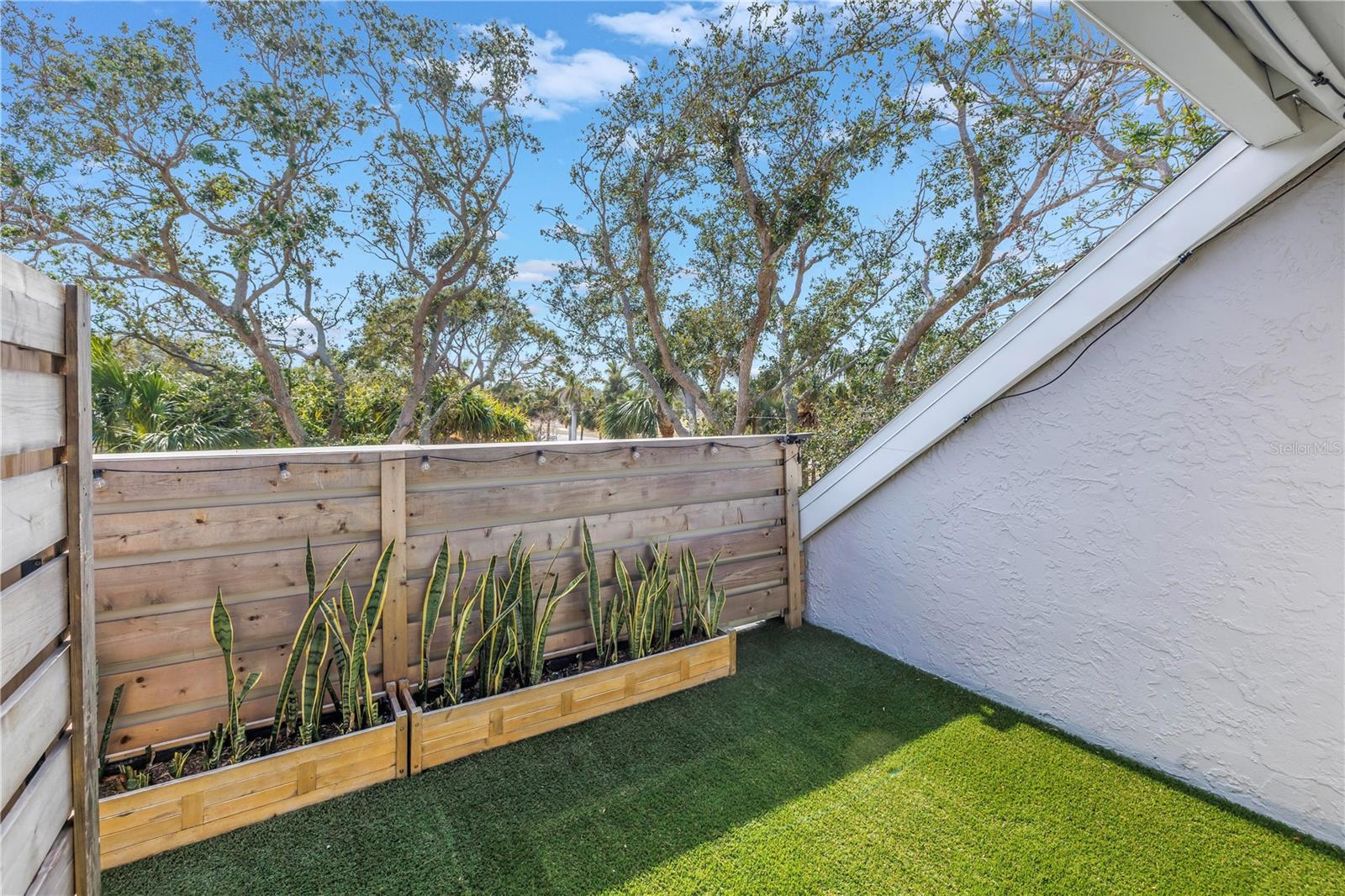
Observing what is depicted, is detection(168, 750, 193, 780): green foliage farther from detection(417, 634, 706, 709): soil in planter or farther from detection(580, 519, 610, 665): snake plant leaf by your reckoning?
detection(580, 519, 610, 665): snake plant leaf

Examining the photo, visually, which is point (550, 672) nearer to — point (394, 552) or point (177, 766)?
point (394, 552)

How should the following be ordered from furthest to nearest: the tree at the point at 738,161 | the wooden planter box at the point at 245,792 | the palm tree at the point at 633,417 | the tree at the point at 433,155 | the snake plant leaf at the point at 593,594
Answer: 1. the palm tree at the point at 633,417
2. the tree at the point at 433,155
3. the tree at the point at 738,161
4. the snake plant leaf at the point at 593,594
5. the wooden planter box at the point at 245,792

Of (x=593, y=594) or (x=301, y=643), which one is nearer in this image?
(x=301, y=643)

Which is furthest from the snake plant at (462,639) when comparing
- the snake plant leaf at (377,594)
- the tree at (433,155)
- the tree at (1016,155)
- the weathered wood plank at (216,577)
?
the tree at (433,155)

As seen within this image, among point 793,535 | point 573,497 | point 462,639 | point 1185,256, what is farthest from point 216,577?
point 1185,256

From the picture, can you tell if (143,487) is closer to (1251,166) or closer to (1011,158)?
(1251,166)

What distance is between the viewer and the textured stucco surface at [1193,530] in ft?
5.48

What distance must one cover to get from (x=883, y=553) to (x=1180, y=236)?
5.77 feet

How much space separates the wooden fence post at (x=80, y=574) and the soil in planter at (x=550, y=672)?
37.0 inches

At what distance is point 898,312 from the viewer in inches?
247

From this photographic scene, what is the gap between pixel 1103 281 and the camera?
2.04m

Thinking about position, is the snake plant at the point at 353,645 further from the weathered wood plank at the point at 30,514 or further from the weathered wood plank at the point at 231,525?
the weathered wood plank at the point at 30,514

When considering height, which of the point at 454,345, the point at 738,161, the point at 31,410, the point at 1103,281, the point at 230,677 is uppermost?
the point at 738,161

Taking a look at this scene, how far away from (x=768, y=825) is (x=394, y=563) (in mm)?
1590
